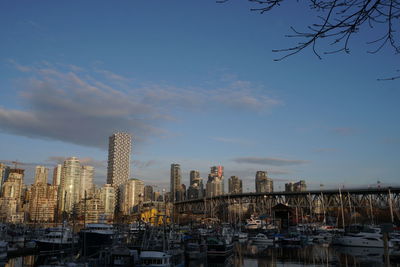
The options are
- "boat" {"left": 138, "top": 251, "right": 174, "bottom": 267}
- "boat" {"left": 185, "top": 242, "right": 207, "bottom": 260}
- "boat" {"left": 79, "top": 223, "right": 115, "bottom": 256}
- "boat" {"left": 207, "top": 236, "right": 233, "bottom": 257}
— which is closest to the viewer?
"boat" {"left": 138, "top": 251, "right": 174, "bottom": 267}

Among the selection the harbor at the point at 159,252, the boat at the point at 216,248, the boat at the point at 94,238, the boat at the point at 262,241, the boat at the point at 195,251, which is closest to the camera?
the harbor at the point at 159,252

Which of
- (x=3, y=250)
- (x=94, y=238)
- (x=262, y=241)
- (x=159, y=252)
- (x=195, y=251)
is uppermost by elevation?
(x=159, y=252)

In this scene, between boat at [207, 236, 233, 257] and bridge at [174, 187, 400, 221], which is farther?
bridge at [174, 187, 400, 221]

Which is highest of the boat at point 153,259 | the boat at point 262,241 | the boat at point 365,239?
the boat at point 153,259

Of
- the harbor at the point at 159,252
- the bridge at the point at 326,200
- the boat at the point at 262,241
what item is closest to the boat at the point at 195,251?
the harbor at the point at 159,252

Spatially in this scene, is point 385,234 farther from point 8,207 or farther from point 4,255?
point 8,207

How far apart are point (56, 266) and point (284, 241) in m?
60.5

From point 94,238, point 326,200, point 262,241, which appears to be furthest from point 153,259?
point 326,200

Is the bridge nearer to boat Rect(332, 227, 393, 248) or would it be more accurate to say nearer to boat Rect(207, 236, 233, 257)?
boat Rect(332, 227, 393, 248)

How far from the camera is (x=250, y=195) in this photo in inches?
6260

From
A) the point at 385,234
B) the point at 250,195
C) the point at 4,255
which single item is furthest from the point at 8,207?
the point at 385,234

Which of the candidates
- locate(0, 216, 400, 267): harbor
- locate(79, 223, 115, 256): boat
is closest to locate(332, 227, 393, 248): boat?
locate(0, 216, 400, 267): harbor

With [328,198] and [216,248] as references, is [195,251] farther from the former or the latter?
[328,198]

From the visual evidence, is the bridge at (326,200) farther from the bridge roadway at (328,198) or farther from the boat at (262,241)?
the boat at (262,241)
